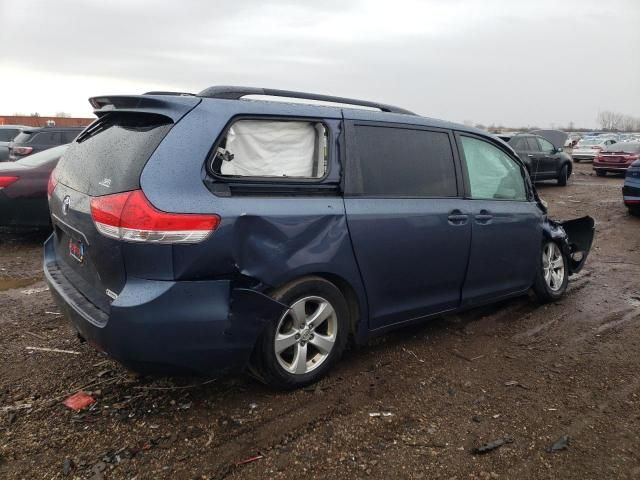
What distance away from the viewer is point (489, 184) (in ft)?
14.1

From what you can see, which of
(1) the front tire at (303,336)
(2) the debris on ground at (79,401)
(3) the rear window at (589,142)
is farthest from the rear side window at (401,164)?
(3) the rear window at (589,142)

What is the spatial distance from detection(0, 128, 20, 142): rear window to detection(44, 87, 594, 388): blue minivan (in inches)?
693

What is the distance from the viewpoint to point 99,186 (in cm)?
280

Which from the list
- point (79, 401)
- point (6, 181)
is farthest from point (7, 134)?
point (79, 401)

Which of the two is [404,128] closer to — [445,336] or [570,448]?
[445,336]

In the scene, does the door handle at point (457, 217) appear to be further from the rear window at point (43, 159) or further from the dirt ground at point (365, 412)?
the rear window at point (43, 159)

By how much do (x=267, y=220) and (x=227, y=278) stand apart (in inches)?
14.9

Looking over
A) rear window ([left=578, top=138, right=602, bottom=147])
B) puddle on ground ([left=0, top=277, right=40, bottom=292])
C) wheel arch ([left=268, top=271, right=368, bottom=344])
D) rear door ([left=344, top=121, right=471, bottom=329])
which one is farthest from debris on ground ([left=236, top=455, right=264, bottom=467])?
rear window ([left=578, top=138, right=602, bottom=147])

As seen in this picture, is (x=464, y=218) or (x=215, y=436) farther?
(x=464, y=218)

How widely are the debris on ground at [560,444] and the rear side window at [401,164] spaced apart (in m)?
1.73

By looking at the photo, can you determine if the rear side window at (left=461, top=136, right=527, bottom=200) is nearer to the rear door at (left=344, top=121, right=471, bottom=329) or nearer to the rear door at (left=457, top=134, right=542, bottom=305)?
the rear door at (left=457, top=134, right=542, bottom=305)

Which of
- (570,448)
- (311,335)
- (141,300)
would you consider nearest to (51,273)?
(141,300)

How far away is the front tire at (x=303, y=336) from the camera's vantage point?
2.96 metres

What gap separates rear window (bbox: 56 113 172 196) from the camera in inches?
106
